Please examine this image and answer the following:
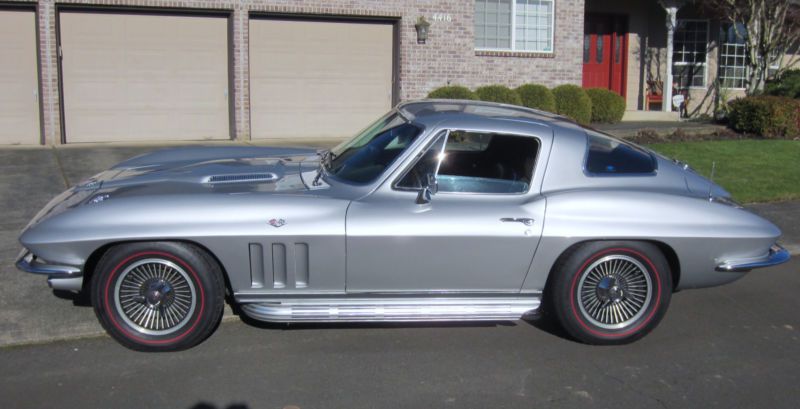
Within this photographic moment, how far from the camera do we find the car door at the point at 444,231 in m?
4.93

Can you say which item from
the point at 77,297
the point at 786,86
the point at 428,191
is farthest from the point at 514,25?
the point at 77,297

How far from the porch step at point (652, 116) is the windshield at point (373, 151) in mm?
12249

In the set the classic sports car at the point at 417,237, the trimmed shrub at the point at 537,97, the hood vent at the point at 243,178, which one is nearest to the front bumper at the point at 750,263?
the classic sports car at the point at 417,237

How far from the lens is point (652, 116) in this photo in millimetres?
17344

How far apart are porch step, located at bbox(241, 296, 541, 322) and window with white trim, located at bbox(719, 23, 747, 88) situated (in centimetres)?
1684

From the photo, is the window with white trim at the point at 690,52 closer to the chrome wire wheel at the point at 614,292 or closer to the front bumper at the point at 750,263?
the front bumper at the point at 750,263

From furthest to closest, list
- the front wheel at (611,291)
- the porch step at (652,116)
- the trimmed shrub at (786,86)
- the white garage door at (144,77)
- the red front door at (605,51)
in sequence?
the red front door at (605,51)
the porch step at (652,116)
the trimmed shrub at (786,86)
the white garage door at (144,77)
the front wheel at (611,291)

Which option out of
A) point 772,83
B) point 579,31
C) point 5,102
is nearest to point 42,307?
point 5,102

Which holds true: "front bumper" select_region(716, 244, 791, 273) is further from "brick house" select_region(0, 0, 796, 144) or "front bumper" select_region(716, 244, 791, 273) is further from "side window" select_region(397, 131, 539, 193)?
"brick house" select_region(0, 0, 796, 144)

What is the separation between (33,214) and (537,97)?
9.39m

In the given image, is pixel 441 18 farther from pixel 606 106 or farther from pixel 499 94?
pixel 606 106

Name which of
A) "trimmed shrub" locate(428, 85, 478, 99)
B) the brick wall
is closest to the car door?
"trimmed shrub" locate(428, 85, 478, 99)

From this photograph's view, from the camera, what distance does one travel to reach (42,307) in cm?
562

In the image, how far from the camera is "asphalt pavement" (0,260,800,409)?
4379 mm
